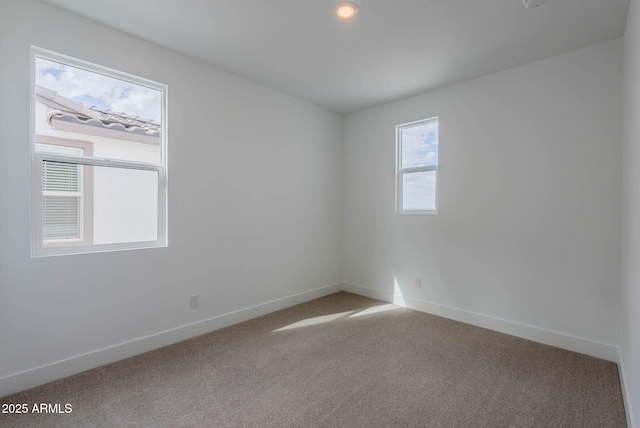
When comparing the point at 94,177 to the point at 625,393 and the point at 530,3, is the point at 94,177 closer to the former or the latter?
the point at 530,3

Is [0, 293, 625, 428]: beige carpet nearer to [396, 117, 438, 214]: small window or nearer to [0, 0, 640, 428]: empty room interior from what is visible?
[0, 0, 640, 428]: empty room interior

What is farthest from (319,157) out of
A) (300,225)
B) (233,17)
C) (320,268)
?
(233,17)

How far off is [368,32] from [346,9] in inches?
14.0

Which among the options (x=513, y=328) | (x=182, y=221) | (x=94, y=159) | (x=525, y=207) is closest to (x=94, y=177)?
(x=94, y=159)

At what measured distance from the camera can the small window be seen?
3695 millimetres

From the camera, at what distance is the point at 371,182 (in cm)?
426

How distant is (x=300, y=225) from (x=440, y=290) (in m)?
1.90

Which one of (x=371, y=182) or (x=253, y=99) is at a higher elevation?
(x=253, y=99)

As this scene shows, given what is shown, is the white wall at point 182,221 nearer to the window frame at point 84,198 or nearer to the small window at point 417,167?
the window frame at point 84,198

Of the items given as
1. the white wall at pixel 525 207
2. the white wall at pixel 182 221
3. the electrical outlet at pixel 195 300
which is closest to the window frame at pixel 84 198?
the white wall at pixel 182 221

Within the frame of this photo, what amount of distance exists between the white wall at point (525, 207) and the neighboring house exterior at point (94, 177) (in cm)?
283

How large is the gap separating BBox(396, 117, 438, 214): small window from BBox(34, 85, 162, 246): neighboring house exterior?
284cm

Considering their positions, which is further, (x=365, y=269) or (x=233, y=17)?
(x=365, y=269)

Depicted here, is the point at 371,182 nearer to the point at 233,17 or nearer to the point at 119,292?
the point at 233,17
